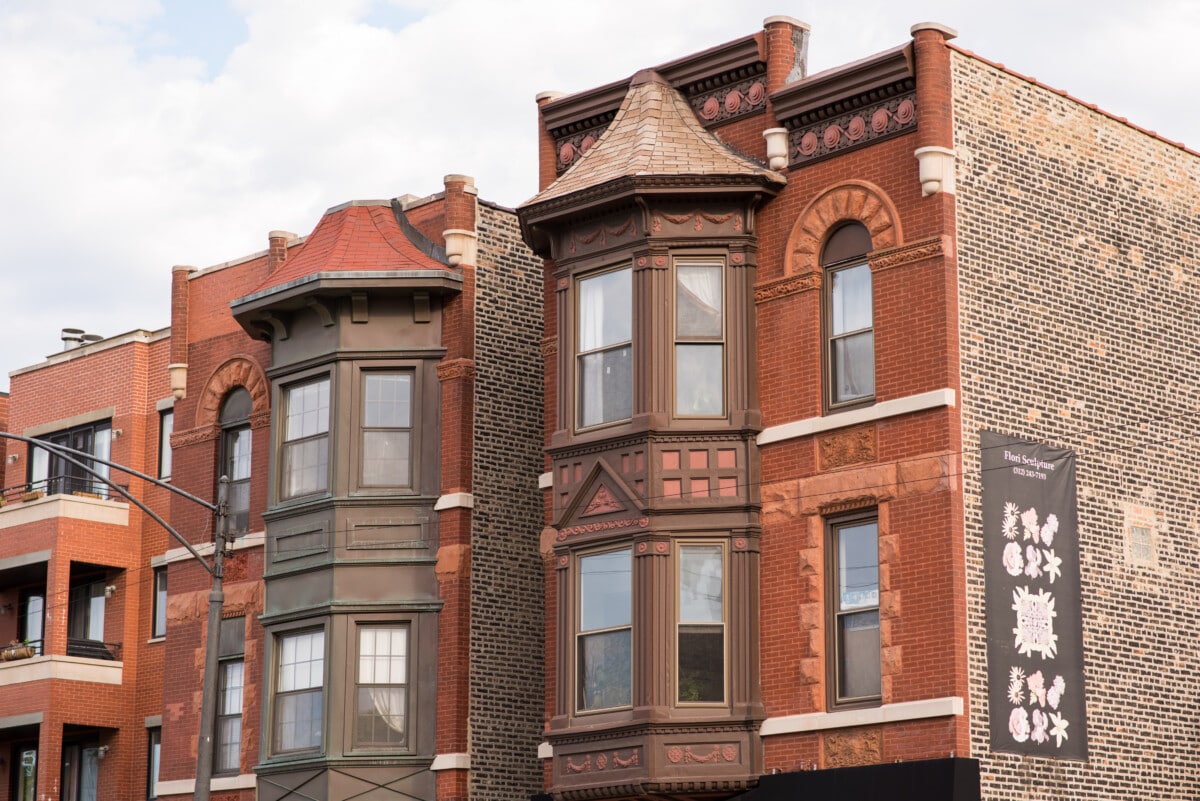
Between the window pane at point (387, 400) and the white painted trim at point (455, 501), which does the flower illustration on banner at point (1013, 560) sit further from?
the window pane at point (387, 400)

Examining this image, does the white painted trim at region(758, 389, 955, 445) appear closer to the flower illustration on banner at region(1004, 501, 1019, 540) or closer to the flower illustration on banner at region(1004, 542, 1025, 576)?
the flower illustration on banner at region(1004, 501, 1019, 540)

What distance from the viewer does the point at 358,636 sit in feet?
88.6

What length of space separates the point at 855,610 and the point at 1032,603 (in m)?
1.96

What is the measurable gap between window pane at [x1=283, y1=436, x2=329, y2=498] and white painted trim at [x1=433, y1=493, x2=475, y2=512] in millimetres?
1668

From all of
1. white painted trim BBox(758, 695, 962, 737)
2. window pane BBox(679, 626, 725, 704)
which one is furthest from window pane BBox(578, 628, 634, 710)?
white painted trim BBox(758, 695, 962, 737)

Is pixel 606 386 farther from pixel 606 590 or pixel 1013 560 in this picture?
pixel 1013 560

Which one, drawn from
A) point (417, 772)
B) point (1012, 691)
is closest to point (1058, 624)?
point (1012, 691)

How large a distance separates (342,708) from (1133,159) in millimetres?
12634

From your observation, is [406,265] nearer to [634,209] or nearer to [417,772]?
[634,209]

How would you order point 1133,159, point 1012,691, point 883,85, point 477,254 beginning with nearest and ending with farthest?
1. point 1012,691
2. point 883,85
3. point 1133,159
4. point 477,254

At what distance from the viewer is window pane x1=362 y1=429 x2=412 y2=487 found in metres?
27.6

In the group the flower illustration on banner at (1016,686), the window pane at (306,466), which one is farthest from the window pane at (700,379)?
the window pane at (306,466)

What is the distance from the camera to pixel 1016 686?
70.0ft

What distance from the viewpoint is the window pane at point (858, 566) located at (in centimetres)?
2217
